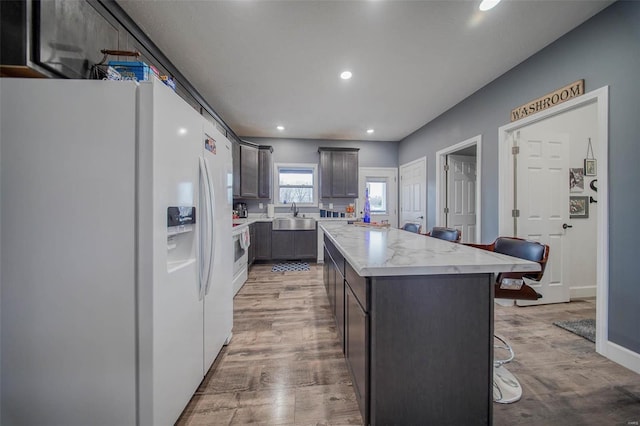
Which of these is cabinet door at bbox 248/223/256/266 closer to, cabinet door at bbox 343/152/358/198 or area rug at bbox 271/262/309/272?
area rug at bbox 271/262/309/272

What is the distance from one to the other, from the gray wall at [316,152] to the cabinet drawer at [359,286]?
399 cm

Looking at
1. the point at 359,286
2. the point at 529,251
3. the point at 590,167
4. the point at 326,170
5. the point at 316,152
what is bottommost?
the point at 359,286

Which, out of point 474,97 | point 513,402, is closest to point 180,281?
point 513,402

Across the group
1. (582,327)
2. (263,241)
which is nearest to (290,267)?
(263,241)

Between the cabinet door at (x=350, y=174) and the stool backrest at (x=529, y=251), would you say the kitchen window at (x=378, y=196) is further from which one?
the stool backrest at (x=529, y=251)

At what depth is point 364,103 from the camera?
346 cm

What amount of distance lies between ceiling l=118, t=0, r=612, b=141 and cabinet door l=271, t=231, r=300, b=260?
236 centimetres

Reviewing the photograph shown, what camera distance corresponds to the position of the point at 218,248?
5.34 feet

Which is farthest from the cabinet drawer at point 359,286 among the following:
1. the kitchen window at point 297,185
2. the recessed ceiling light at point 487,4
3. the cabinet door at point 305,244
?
the kitchen window at point 297,185

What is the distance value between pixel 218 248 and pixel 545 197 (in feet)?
11.9

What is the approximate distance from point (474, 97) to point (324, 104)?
2.08 m

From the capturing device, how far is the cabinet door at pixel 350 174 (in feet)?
16.7

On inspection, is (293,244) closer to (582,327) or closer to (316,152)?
(316,152)

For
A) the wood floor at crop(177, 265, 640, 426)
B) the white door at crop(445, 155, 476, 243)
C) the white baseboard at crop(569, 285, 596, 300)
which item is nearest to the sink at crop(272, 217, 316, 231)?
the wood floor at crop(177, 265, 640, 426)
